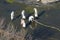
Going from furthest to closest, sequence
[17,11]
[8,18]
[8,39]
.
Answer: [17,11]
[8,18]
[8,39]

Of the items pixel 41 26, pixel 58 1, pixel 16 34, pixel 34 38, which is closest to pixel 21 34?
pixel 16 34

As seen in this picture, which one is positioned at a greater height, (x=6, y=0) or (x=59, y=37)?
(x=6, y=0)

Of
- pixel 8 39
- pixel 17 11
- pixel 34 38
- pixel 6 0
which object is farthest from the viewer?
pixel 6 0

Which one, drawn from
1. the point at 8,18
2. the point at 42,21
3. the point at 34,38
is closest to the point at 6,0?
the point at 8,18

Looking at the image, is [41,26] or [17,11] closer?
[41,26]

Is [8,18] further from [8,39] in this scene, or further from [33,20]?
[8,39]

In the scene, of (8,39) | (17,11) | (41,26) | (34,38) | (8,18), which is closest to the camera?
(8,39)

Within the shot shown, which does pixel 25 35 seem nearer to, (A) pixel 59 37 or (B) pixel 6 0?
(A) pixel 59 37

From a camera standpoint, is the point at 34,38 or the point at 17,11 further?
the point at 17,11

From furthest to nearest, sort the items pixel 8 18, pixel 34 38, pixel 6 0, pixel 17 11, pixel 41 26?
1. pixel 6 0
2. pixel 17 11
3. pixel 8 18
4. pixel 41 26
5. pixel 34 38
